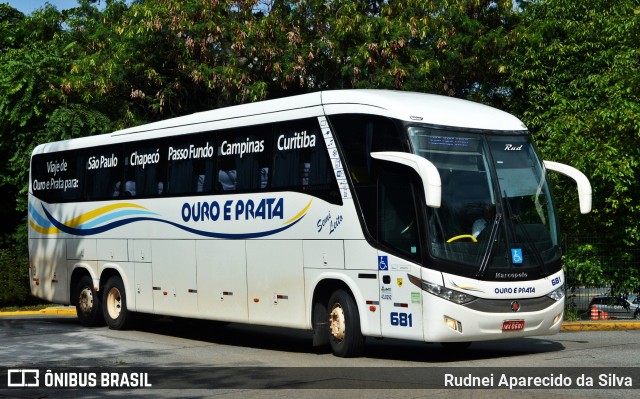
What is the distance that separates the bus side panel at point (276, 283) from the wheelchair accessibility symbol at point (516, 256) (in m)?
3.38

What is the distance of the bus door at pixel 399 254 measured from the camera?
14.6 metres

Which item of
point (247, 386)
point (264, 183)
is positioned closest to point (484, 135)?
point (264, 183)

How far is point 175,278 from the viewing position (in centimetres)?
1961

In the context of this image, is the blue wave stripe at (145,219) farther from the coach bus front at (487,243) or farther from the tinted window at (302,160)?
the coach bus front at (487,243)

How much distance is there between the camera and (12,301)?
32219 mm

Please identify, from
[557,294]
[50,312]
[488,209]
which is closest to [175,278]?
[488,209]

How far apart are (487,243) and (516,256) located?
0.51 meters

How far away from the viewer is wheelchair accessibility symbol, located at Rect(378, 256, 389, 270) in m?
15.0

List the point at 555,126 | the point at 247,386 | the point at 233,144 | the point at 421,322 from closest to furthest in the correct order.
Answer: the point at 247,386
the point at 421,322
the point at 233,144
the point at 555,126

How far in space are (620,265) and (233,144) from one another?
9.61 metres

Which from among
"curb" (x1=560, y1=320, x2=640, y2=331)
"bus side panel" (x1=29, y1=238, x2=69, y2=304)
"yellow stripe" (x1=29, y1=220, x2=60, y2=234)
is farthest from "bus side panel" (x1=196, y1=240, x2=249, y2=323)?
"curb" (x1=560, y1=320, x2=640, y2=331)

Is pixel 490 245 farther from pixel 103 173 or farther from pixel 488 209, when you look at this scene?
pixel 103 173

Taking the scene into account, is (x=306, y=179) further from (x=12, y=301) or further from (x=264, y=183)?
(x=12, y=301)

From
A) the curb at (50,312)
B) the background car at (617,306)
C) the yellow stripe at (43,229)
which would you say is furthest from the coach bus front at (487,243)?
the curb at (50,312)
